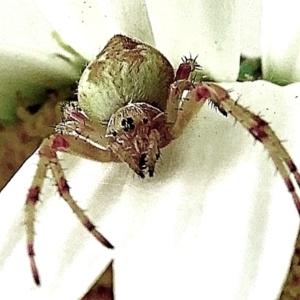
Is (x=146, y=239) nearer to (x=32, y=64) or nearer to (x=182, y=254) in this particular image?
(x=182, y=254)

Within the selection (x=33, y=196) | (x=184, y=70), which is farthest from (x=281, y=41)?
(x=33, y=196)

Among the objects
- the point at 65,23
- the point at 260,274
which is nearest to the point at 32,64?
the point at 65,23

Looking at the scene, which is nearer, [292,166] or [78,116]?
[292,166]

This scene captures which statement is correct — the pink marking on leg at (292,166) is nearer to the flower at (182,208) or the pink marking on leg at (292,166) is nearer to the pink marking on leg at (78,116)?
the flower at (182,208)

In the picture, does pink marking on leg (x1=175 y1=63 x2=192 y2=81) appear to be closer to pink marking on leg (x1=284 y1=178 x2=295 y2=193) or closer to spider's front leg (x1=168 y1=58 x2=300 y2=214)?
spider's front leg (x1=168 y1=58 x2=300 y2=214)

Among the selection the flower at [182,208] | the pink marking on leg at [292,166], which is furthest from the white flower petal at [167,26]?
the pink marking on leg at [292,166]

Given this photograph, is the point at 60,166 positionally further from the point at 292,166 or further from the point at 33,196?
the point at 292,166
